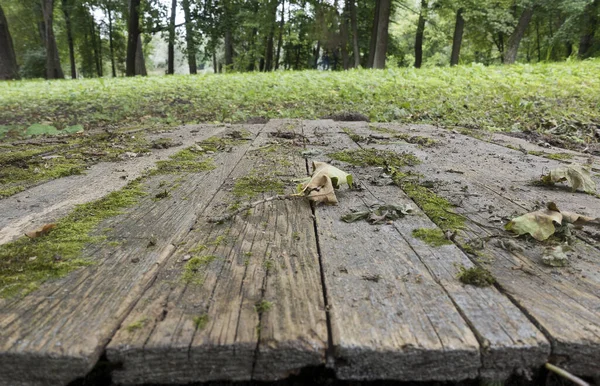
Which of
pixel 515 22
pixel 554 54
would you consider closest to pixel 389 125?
pixel 515 22

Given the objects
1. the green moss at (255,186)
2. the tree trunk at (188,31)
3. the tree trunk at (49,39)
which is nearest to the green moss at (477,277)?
the green moss at (255,186)

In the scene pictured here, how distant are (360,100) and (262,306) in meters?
6.20

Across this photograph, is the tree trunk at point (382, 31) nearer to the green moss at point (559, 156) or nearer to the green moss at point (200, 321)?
the green moss at point (559, 156)

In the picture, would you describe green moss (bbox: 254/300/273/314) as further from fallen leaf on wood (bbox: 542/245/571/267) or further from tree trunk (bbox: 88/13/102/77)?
tree trunk (bbox: 88/13/102/77)

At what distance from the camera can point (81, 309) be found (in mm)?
775

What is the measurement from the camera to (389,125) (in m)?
4.09

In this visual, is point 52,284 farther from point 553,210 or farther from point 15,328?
point 553,210

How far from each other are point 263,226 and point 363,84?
6.88m

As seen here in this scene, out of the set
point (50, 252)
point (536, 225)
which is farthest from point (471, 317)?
point (50, 252)

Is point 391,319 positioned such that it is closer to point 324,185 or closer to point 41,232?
point 324,185

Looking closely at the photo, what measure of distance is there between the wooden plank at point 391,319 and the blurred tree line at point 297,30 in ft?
40.9

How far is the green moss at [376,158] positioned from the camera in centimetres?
223

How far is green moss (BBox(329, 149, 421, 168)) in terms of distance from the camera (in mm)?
2232

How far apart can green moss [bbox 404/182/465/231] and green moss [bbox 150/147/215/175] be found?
1.11 metres
